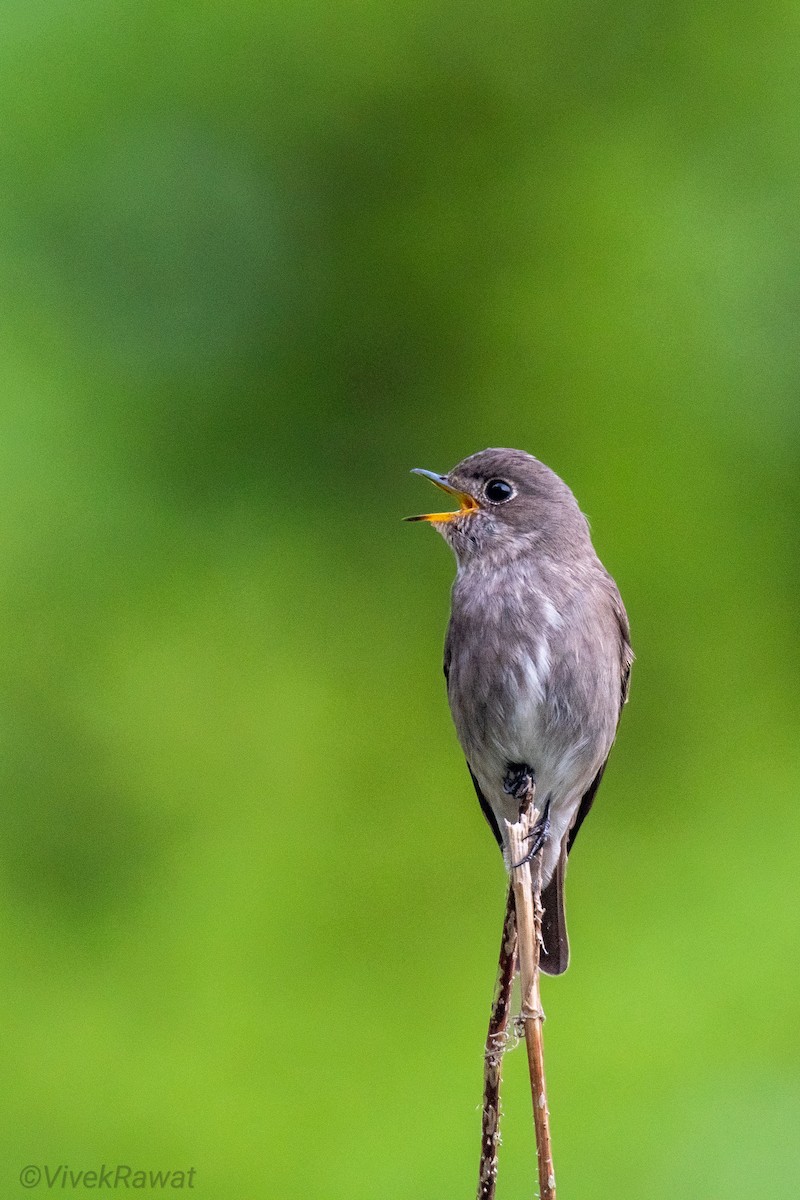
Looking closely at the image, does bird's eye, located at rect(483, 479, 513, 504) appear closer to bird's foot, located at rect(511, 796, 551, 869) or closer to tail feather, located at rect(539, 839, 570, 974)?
bird's foot, located at rect(511, 796, 551, 869)

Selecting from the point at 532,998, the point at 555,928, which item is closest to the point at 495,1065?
the point at 532,998

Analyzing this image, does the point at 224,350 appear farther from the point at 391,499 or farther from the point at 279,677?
the point at 279,677

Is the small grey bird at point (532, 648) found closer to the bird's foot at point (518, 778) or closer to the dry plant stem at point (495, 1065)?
the bird's foot at point (518, 778)

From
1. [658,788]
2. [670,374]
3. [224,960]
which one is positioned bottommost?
[224,960]

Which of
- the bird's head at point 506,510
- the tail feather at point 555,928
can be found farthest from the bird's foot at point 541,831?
the bird's head at point 506,510

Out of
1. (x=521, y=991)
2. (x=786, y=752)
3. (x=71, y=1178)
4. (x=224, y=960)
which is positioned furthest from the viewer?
(x=786, y=752)

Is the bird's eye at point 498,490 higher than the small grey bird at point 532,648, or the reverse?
the bird's eye at point 498,490

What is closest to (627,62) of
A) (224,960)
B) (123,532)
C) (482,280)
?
(482,280)

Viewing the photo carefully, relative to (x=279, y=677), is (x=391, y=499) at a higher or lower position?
higher

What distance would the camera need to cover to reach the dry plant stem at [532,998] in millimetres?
2129

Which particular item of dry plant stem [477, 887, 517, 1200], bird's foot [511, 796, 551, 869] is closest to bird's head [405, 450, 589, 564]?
bird's foot [511, 796, 551, 869]

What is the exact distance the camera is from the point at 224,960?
6.30 meters

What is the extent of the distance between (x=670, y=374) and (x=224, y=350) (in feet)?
7.30

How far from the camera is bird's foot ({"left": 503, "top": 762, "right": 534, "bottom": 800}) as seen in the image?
4418 mm
